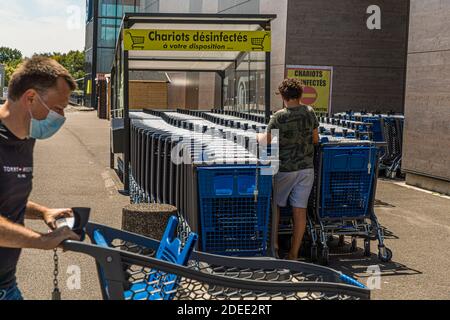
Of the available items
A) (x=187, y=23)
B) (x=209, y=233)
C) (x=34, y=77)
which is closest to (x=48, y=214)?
(x=34, y=77)

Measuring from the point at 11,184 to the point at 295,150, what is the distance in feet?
15.3

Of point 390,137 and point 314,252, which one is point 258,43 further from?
point 390,137

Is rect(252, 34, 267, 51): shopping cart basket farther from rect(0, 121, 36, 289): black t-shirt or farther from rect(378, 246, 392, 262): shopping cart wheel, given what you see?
rect(0, 121, 36, 289): black t-shirt

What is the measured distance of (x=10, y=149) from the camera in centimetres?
315

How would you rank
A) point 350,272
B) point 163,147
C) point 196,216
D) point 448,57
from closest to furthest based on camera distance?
1. point 196,216
2. point 350,272
3. point 163,147
4. point 448,57

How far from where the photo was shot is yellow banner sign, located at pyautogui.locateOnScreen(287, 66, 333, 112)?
19.5 meters

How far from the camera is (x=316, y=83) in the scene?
776 inches

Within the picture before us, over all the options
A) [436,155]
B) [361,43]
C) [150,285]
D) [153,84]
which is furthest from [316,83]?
[150,285]

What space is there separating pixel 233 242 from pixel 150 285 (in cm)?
337

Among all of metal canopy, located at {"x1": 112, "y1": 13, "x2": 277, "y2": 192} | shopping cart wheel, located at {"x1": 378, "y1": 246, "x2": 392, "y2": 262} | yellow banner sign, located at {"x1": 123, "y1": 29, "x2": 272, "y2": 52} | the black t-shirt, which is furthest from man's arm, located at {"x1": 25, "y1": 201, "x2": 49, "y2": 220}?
yellow banner sign, located at {"x1": 123, "y1": 29, "x2": 272, "y2": 52}

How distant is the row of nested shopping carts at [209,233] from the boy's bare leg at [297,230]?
0.81 meters

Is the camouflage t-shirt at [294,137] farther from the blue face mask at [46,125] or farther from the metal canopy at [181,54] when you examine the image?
the blue face mask at [46,125]
